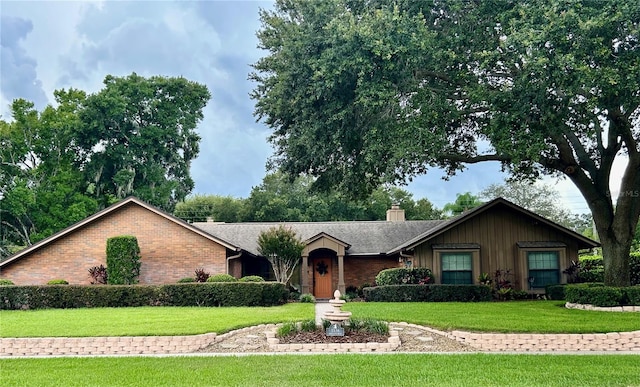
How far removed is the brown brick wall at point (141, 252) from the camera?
2372cm

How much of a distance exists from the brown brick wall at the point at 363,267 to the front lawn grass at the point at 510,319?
33.7ft

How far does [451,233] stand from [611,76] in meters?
12.0

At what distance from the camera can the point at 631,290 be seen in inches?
650

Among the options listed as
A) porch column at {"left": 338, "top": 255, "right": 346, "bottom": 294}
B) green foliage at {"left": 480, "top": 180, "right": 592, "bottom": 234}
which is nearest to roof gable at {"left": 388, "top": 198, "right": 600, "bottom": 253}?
porch column at {"left": 338, "top": 255, "right": 346, "bottom": 294}

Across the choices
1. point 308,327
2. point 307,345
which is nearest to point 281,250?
point 308,327

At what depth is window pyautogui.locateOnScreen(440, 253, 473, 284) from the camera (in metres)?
23.5

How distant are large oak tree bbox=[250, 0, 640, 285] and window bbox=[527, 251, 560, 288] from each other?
5.04 m

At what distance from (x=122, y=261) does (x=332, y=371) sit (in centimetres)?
1547

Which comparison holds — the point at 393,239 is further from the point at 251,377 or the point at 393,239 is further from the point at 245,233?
the point at 251,377

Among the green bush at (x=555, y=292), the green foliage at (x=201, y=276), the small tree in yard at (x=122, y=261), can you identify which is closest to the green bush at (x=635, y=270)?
the green bush at (x=555, y=292)

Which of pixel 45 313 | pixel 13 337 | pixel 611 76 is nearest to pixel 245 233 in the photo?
pixel 45 313

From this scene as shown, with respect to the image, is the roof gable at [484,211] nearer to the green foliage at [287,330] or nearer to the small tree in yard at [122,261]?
the small tree in yard at [122,261]

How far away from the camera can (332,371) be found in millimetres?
8977

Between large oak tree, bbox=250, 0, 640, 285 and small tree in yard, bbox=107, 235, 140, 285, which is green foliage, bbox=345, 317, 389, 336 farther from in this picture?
small tree in yard, bbox=107, 235, 140, 285
